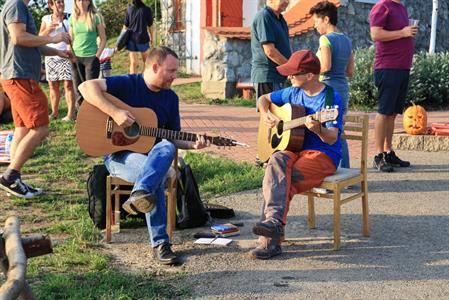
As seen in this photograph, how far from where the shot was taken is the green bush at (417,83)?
12.5m

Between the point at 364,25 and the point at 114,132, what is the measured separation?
11.1 metres

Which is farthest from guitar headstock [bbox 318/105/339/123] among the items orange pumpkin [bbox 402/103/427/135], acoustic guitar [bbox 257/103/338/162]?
orange pumpkin [bbox 402/103/427/135]

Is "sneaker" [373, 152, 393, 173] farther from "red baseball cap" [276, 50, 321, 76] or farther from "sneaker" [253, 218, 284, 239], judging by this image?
"sneaker" [253, 218, 284, 239]

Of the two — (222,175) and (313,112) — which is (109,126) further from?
(222,175)

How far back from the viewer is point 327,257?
4879mm

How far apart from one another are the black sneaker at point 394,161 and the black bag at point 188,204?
2.93m

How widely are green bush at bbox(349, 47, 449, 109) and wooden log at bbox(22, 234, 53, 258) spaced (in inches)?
416

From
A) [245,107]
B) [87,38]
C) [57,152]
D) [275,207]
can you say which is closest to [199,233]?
[275,207]

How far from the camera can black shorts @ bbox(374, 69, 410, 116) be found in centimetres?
758

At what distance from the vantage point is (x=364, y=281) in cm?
439

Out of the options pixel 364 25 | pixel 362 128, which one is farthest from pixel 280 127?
pixel 364 25

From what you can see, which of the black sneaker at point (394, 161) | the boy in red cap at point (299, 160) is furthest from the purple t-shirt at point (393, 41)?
the boy in red cap at point (299, 160)

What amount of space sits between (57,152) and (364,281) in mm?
5230

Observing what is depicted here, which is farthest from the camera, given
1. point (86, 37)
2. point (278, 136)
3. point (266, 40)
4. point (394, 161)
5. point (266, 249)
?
point (86, 37)
